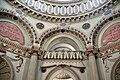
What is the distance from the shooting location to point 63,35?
16094mm

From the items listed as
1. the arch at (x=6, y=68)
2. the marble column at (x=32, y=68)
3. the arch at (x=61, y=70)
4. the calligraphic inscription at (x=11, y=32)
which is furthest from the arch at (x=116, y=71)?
the calligraphic inscription at (x=11, y=32)

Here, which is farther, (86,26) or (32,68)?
(86,26)

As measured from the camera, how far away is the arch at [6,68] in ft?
39.7

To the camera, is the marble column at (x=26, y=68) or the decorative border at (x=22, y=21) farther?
the decorative border at (x=22, y=21)

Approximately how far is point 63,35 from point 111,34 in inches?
201

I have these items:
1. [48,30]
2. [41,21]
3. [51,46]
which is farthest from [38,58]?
[41,21]

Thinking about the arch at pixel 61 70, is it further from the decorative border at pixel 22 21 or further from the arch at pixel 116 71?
the decorative border at pixel 22 21

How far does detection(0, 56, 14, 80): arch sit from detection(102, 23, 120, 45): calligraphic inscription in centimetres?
907

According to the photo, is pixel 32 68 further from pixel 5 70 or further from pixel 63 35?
pixel 63 35

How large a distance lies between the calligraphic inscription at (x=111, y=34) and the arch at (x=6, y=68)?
9075mm

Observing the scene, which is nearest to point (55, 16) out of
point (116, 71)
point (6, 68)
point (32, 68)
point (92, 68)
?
point (32, 68)

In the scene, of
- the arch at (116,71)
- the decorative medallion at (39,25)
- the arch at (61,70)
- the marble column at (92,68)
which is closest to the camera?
the arch at (116,71)

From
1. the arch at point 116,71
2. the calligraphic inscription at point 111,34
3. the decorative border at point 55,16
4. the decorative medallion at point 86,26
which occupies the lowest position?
the arch at point 116,71

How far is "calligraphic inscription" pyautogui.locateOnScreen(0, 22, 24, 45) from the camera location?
1379 cm
